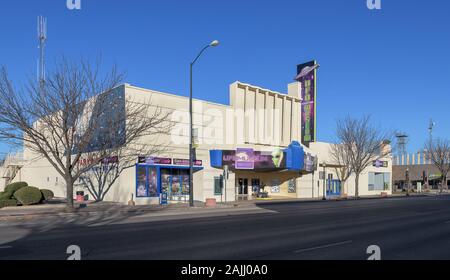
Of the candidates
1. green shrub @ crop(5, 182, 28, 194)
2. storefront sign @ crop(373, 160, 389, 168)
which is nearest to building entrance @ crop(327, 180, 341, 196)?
storefront sign @ crop(373, 160, 389, 168)

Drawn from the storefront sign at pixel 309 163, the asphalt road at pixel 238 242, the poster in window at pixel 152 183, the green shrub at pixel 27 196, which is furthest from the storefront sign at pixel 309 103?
the asphalt road at pixel 238 242

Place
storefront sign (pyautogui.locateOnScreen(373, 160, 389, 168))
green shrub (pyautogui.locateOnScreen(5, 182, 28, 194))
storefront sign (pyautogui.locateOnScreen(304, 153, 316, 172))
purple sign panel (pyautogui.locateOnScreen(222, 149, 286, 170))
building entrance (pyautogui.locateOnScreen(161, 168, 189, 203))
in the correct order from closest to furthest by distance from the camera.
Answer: green shrub (pyautogui.locateOnScreen(5, 182, 28, 194)) < building entrance (pyautogui.locateOnScreen(161, 168, 189, 203)) < purple sign panel (pyautogui.locateOnScreen(222, 149, 286, 170)) < storefront sign (pyautogui.locateOnScreen(304, 153, 316, 172)) < storefront sign (pyautogui.locateOnScreen(373, 160, 389, 168))

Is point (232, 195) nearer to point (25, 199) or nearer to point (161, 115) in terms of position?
point (161, 115)

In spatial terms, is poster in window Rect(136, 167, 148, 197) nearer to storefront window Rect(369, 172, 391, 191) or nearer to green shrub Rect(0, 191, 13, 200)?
green shrub Rect(0, 191, 13, 200)

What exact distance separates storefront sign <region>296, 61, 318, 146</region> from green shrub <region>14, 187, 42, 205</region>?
27.2m

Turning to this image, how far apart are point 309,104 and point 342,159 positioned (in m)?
9.03

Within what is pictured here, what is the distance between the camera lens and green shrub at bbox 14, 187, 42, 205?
2661 cm

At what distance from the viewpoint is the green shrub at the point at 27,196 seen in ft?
87.3

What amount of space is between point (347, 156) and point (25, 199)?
34.1 m

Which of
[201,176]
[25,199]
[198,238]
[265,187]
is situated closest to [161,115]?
[201,176]

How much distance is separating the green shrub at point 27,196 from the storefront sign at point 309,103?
89.2ft

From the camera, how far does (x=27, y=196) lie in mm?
26719

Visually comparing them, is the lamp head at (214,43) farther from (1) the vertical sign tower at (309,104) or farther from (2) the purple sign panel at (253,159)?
(1) the vertical sign tower at (309,104)

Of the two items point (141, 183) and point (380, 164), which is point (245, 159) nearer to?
point (141, 183)
